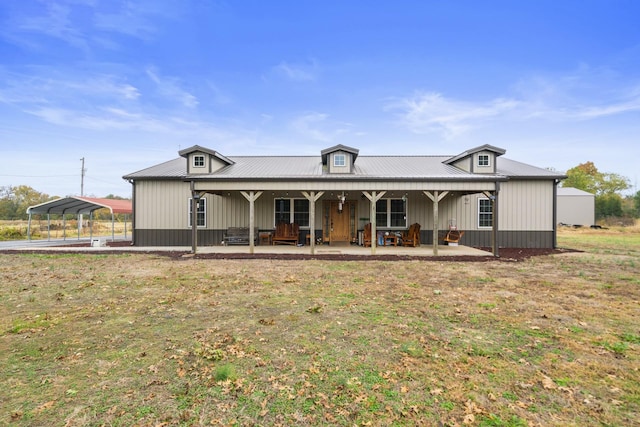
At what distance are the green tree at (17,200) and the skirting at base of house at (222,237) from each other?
34.7 meters

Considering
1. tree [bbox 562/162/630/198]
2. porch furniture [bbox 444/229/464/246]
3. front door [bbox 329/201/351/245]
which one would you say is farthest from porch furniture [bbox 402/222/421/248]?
tree [bbox 562/162/630/198]

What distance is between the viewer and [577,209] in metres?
30.7

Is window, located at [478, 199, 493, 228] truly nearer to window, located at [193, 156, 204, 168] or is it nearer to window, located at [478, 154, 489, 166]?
window, located at [478, 154, 489, 166]

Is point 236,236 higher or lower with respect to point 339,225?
lower

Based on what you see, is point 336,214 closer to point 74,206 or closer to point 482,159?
point 482,159

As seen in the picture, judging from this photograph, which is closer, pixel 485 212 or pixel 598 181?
pixel 485 212

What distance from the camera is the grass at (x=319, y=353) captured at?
93.8 inches

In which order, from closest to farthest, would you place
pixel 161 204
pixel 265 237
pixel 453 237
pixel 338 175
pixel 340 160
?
1. pixel 338 175
2. pixel 340 160
3. pixel 453 237
4. pixel 265 237
5. pixel 161 204

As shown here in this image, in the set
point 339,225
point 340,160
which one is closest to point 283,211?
point 339,225

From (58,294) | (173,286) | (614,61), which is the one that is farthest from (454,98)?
(58,294)

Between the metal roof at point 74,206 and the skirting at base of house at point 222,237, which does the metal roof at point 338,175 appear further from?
the metal roof at point 74,206

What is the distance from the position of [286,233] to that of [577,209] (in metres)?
32.4

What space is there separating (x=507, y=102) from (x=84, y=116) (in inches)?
1523

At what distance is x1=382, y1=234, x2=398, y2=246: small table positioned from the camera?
542 inches
